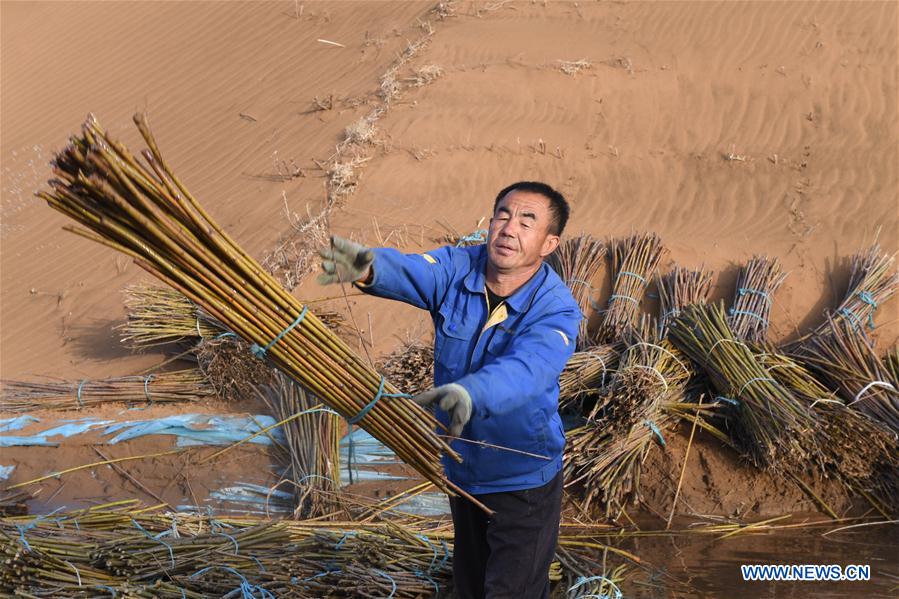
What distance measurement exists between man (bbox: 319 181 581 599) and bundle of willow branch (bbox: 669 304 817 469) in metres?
2.17

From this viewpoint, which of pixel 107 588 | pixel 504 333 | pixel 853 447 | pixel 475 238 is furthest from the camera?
pixel 475 238

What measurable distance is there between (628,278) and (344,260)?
3586 millimetres

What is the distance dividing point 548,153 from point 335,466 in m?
4.18

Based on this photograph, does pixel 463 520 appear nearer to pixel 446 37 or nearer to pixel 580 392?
pixel 580 392

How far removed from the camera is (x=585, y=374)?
5113mm

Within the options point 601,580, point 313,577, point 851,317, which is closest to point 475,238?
point 851,317

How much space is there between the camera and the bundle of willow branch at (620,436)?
4707 millimetres

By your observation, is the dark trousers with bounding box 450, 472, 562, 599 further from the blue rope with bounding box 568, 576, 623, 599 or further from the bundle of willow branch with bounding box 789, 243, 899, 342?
the bundle of willow branch with bounding box 789, 243, 899, 342

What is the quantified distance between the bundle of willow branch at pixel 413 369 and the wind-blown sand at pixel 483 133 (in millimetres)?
1004

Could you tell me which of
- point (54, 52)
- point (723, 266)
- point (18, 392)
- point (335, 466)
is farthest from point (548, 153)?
point (54, 52)

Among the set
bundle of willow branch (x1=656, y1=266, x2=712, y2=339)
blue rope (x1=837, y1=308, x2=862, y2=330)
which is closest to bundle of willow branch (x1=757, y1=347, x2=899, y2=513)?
blue rope (x1=837, y1=308, x2=862, y2=330)

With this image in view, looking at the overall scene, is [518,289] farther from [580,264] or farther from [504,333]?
[580,264]

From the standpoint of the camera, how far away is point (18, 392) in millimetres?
6008

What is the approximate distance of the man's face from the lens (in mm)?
2676
